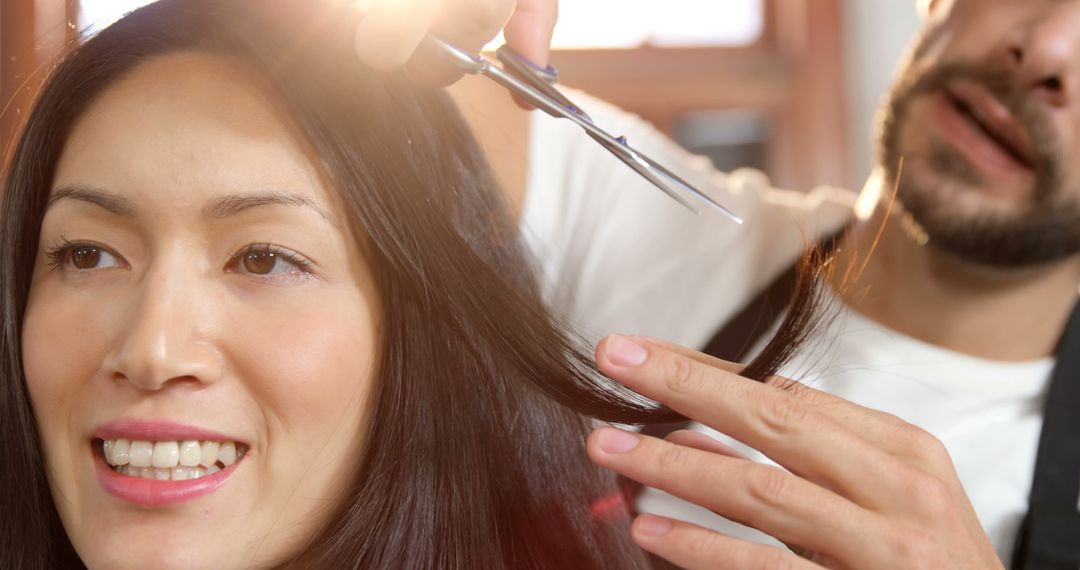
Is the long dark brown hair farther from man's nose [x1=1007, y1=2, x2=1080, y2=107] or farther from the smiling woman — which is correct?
man's nose [x1=1007, y1=2, x2=1080, y2=107]

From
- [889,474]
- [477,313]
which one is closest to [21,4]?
[477,313]

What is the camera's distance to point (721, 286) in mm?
1329

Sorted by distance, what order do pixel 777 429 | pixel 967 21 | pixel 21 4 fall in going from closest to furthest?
1. pixel 777 429
2. pixel 21 4
3. pixel 967 21

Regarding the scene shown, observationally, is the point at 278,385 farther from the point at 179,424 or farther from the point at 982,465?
the point at 982,465

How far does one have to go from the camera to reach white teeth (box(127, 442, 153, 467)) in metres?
0.73

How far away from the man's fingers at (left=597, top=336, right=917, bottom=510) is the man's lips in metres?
0.61

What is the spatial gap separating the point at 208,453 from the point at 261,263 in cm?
15

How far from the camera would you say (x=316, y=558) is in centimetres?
79

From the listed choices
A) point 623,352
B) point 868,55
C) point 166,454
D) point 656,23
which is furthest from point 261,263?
point 868,55

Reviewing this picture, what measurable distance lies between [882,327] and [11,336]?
3.29 feet

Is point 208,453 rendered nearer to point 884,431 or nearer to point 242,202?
point 242,202

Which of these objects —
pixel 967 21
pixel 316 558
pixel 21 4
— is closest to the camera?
pixel 316 558

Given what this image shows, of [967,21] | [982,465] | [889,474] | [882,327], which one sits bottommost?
[889,474]

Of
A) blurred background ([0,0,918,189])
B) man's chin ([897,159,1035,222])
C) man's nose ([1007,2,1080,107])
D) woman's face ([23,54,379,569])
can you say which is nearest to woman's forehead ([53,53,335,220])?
woman's face ([23,54,379,569])
